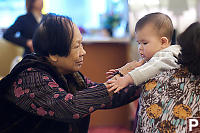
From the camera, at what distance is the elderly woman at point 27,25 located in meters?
3.05

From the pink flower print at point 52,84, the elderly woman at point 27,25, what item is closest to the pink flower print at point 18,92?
the pink flower print at point 52,84

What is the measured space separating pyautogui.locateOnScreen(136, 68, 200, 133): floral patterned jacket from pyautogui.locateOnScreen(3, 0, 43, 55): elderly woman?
2005 mm

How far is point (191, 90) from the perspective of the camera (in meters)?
1.10

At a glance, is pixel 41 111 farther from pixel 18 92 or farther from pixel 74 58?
pixel 74 58

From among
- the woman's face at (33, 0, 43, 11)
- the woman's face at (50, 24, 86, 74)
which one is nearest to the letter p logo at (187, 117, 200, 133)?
the woman's face at (50, 24, 86, 74)

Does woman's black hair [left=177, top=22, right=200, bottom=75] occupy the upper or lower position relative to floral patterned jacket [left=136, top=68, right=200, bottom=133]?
upper

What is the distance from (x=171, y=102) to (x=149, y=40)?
301 millimetres

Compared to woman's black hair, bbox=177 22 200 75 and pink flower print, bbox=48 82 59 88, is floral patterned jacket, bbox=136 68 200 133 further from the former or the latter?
pink flower print, bbox=48 82 59 88

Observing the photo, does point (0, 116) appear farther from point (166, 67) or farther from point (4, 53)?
point (4, 53)

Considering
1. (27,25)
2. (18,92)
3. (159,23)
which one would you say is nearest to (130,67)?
(159,23)

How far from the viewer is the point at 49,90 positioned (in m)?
1.23

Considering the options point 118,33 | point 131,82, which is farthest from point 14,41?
point 131,82

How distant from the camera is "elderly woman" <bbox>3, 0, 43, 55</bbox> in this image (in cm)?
305

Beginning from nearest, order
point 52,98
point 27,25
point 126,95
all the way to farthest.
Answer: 1. point 52,98
2. point 126,95
3. point 27,25
